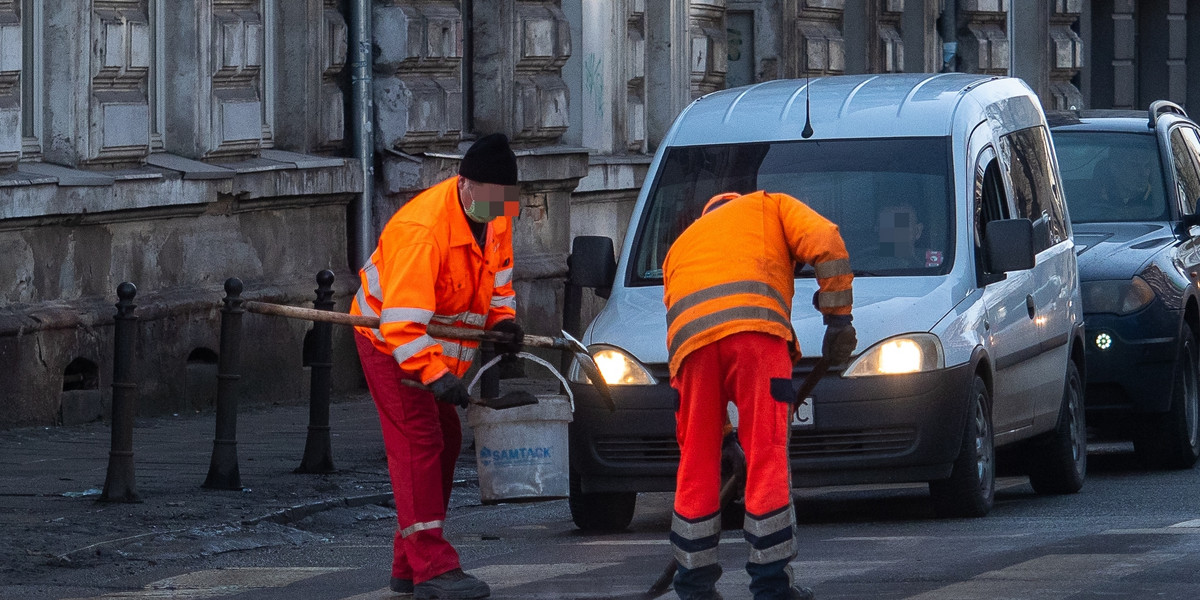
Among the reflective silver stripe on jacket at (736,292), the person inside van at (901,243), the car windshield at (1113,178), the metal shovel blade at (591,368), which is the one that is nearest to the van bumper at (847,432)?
the metal shovel blade at (591,368)

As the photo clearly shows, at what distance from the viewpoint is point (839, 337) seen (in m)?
7.73

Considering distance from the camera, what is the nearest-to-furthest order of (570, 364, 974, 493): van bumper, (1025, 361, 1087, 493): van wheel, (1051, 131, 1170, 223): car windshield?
(570, 364, 974, 493): van bumper, (1025, 361, 1087, 493): van wheel, (1051, 131, 1170, 223): car windshield

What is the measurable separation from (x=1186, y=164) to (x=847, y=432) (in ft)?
17.6

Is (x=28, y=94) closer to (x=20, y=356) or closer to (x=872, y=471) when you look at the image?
(x=20, y=356)

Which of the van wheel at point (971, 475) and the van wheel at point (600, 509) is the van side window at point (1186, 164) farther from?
the van wheel at point (600, 509)

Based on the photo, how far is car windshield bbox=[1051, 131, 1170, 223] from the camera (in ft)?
44.8

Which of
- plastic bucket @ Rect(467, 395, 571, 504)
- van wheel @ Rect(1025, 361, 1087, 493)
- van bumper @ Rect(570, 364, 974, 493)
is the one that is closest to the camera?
plastic bucket @ Rect(467, 395, 571, 504)

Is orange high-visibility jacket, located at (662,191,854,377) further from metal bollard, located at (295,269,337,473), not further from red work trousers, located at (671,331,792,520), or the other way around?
metal bollard, located at (295,269,337,473)

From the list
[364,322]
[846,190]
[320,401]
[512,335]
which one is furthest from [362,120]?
[364,322]

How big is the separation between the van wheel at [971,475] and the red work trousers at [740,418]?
2.39 meters

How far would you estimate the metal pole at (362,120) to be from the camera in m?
16.2

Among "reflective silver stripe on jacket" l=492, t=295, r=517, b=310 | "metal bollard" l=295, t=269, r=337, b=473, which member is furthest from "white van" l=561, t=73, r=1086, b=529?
"metal bollard" l=295, t=269, r=337, b=473

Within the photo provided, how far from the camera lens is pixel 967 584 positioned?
25.6 ft

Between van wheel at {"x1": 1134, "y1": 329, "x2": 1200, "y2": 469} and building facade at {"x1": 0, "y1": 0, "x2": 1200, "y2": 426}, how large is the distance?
547cm
